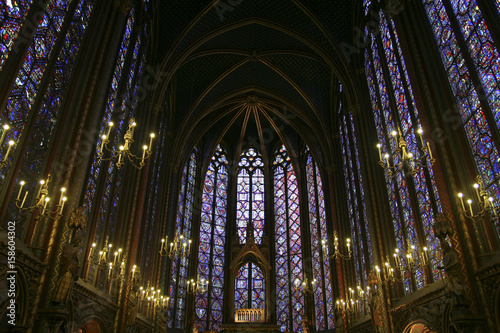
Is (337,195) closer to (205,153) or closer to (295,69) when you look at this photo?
(295,69)

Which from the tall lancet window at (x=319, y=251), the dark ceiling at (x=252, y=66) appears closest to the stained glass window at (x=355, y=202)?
the dark ceiling at (x=252, y=66)

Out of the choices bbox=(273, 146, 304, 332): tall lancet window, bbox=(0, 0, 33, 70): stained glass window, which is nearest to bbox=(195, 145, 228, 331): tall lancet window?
bbox=(273, 146, 304, 332): tall lancet window

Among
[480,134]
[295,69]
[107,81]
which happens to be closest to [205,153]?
[295,69]

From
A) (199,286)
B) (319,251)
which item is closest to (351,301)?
(319,251)

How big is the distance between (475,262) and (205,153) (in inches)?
860

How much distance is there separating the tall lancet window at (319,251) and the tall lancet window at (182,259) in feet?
26.2

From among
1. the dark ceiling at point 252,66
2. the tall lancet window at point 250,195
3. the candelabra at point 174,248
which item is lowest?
the candelabra at point 174,248

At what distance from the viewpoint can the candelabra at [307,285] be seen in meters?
22.4

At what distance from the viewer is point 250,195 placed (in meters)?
29.2

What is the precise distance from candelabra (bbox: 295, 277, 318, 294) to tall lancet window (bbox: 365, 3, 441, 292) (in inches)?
363

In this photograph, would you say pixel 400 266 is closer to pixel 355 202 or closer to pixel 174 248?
pixel 355 202

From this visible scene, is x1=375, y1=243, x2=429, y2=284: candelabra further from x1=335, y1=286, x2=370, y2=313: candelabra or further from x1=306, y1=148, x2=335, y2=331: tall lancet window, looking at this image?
x1=306, y1=148, x2=335, y2=331: tall lancet window

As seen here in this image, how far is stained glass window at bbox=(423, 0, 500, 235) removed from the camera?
8913mm

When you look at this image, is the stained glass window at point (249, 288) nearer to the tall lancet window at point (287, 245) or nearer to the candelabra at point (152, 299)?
the tall lancet window at point (287, 245)
